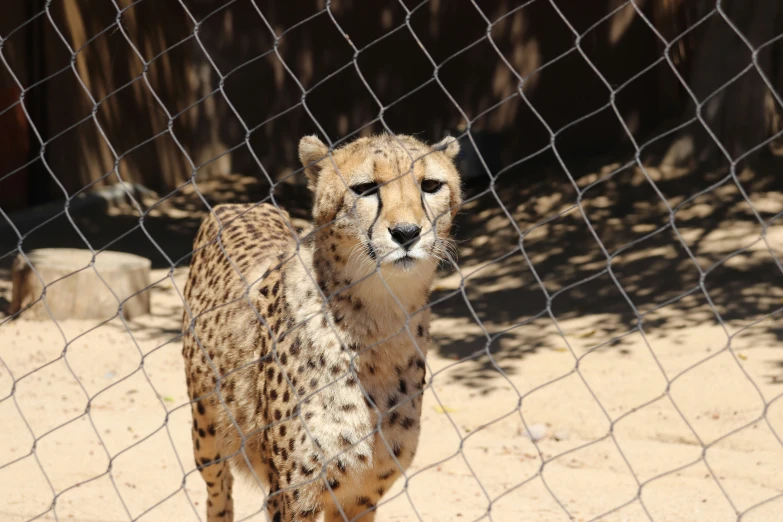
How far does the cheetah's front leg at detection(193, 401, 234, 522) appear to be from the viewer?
3348 millimetres

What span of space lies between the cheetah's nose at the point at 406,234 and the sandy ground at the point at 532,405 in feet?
1.55

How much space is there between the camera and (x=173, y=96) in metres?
9.13

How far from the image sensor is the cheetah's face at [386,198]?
2.32 metres

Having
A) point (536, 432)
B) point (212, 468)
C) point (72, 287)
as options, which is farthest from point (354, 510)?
point (72, 287)

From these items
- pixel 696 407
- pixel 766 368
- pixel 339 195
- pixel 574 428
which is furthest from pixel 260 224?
pixel 766 368

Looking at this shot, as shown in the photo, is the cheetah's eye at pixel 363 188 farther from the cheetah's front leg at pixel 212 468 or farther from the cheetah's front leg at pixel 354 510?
the cheetah's front leg at pixel 212 468

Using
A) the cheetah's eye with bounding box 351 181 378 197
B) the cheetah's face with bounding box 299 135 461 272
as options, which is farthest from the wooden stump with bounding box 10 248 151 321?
the cheetah's eye with bounding box 351 181 378 197

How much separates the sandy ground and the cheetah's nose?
47 cm

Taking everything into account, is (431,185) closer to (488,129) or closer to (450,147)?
(450,147)

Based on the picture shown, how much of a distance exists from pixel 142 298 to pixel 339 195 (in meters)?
3.96

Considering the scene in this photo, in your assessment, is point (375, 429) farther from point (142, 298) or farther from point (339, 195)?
point (142, 298)

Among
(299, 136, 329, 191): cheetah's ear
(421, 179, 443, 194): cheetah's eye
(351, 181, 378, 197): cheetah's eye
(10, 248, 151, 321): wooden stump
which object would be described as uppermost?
(299, 136, 329, 191): cheetah's ear

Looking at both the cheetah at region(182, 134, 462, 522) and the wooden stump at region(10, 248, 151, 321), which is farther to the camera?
the wooden stump at region(10, 248, 151, 321)

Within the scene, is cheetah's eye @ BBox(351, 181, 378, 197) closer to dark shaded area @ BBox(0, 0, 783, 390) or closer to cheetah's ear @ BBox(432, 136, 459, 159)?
cheetah's ear @ BBox(432, 136, 459, 159)
